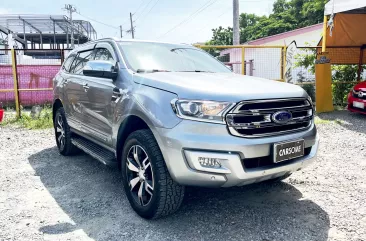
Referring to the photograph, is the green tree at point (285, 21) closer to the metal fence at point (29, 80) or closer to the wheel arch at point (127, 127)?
the metal fence at point (29, 80)

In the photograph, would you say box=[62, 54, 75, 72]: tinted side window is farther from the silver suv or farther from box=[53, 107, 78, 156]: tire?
the silver suv

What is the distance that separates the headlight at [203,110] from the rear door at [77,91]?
1.96 metres

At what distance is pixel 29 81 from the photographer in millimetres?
11016

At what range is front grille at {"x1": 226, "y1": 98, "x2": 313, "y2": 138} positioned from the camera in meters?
2.62

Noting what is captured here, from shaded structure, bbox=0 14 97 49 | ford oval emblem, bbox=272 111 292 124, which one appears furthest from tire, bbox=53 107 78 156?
shaded structure, bbox=0 14 97 49

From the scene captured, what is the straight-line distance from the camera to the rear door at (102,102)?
3.56 metres

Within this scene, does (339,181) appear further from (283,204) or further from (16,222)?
(16,222)

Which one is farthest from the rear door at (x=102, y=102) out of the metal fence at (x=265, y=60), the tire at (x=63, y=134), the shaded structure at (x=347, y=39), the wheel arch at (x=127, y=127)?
the shaded structure at (x=347, y=39)

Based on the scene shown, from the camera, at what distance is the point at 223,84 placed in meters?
2.96

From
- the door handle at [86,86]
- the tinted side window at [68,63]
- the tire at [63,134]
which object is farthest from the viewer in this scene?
the tinted side window at [68,63]

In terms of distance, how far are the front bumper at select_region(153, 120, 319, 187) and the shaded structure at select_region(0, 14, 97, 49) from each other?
88.8ft

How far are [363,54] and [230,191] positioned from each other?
9.08 metres

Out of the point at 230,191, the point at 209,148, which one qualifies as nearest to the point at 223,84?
the point at 209,148

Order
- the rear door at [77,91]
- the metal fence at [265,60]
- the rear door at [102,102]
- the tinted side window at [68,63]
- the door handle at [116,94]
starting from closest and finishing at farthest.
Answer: the door handle at [116,94]
the rear door at [102,102]
the rear door at [77,91]
the tinted side window at [68,63]
the metal fence at [265,60]
